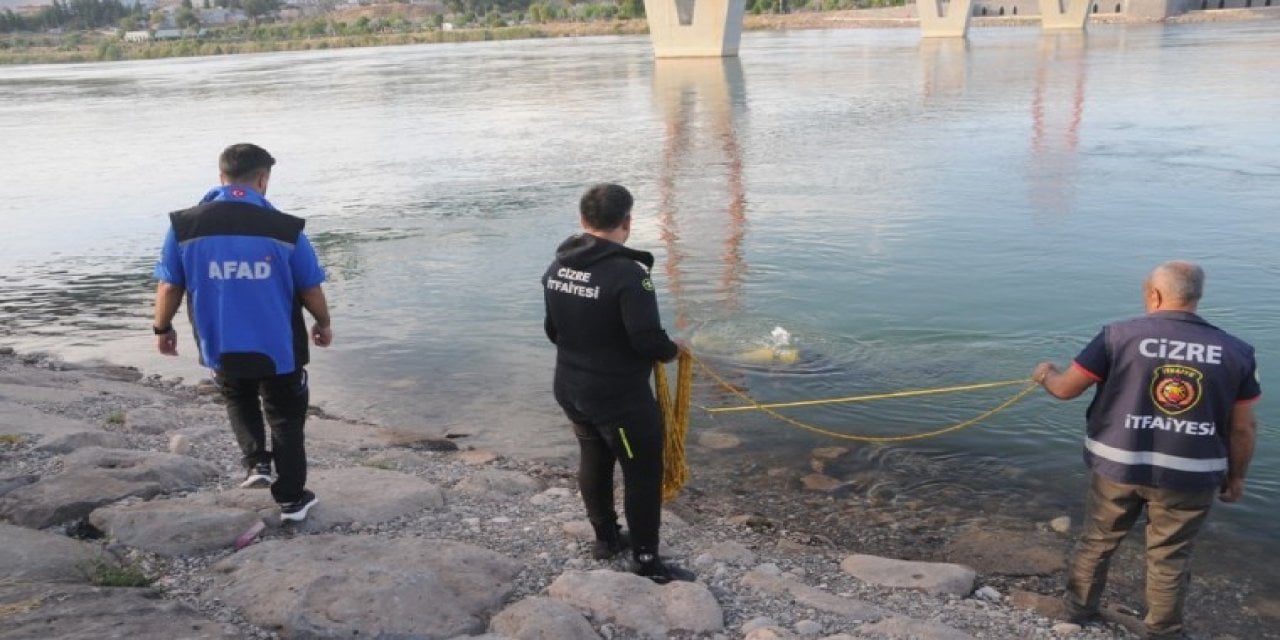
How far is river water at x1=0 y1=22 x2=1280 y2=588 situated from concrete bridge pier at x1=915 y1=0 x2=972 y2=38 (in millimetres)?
47979

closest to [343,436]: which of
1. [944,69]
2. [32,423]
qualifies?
[32,423]

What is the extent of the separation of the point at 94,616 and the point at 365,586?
3.38 ft

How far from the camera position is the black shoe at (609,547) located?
5.54m

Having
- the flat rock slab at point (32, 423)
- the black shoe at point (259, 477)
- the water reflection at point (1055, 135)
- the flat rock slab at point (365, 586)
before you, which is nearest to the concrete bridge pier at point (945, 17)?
the water reflection at point (1055, 135)

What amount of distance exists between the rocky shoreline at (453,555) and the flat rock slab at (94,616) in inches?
0.5


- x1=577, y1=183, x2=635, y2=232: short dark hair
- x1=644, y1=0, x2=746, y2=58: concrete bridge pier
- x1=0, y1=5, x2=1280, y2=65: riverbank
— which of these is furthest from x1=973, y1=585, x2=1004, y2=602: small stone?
x1=0, y1=5, x2=1280, y2=65: riverbank

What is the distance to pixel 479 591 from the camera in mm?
4945

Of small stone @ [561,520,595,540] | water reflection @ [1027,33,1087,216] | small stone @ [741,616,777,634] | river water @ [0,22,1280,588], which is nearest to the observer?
small stone @ [741,616,777,634]

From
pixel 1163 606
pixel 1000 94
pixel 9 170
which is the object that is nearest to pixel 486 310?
pixel 1163 606

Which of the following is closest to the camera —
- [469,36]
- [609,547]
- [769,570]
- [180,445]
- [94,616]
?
[94,616]

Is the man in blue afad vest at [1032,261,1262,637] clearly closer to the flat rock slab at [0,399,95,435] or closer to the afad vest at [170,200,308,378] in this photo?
the afad vest at [170,200,308,378]

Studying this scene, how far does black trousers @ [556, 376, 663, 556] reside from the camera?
5.06 meters

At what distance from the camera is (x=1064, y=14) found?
9144cm

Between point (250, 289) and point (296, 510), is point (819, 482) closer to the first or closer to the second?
point (296, 510)
